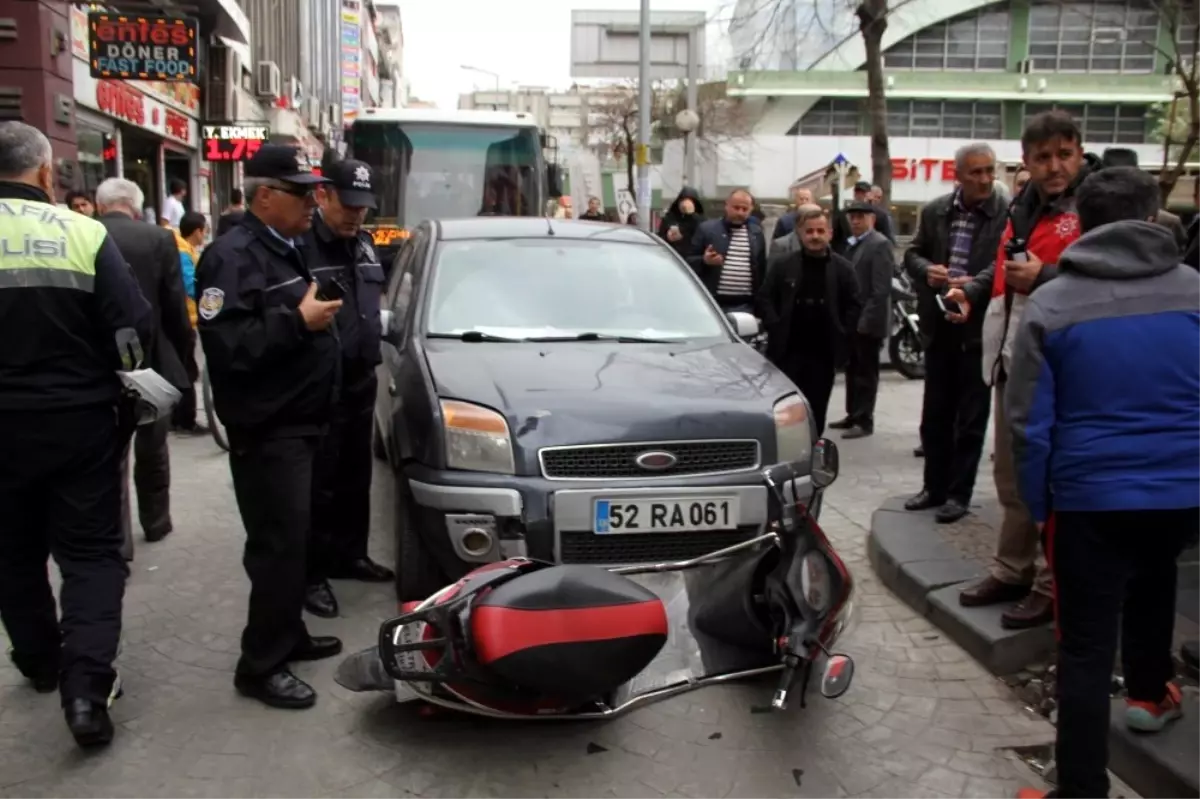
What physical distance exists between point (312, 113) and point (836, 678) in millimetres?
43579

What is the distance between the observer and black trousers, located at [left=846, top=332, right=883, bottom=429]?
8547 mm

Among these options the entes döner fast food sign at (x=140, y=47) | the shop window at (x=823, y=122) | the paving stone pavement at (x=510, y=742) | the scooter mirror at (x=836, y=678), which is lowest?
the paving stone pavement at (x=510, y=742)

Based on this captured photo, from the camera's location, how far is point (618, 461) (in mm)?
4000

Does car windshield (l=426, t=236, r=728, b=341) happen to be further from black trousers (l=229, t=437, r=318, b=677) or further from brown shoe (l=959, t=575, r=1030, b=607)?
brown shoe (l=959, t=575, r=1030, b=607)

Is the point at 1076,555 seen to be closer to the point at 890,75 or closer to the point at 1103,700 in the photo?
the point at 1103,700

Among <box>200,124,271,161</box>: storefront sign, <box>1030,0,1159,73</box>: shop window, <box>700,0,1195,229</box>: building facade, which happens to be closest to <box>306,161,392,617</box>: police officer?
<box>200,124,271,161</box>: storefront sign

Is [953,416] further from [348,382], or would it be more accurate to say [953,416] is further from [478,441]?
[348,382]

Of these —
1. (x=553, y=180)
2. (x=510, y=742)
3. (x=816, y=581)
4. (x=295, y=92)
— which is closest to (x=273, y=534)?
(x=510, y=742)

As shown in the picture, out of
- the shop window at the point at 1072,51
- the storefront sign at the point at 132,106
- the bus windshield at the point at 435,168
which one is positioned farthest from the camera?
the shop window at the point at 1072,51

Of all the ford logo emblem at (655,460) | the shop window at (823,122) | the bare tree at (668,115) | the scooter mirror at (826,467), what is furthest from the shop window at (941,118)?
the ford logo emblem at (655,460)

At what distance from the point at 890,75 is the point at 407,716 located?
49.5 metres

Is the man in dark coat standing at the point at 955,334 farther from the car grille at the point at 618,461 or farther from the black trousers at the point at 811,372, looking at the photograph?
the car grille at the point at 618,461

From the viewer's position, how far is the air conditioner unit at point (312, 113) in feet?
136

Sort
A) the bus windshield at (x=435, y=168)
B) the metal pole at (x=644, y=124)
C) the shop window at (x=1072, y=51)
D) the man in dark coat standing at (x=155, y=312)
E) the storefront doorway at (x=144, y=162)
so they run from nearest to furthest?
the man in dark coat standing at (x=155, y=312), the bus windshield at (x=435, y=168), the storefront doorway at (x=144, y=162), the metal pole at (x=644, y=124), the shop window at (x=1072, y=51)
